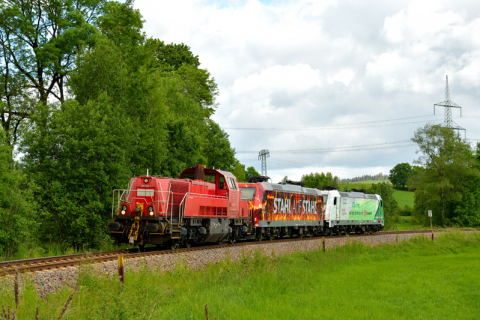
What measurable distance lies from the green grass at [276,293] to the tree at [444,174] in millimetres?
47483

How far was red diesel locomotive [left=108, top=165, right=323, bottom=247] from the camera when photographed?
1719 centimetres

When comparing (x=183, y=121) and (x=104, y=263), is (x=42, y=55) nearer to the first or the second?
(x=183, y=121)

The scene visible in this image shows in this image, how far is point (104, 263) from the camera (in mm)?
12781

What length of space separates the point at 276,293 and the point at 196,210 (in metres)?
7.27

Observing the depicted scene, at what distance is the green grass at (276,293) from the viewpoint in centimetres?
930

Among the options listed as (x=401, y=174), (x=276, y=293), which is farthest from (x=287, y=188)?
(x=401, y=174)

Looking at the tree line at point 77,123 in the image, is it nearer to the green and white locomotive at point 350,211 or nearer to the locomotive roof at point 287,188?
the locomotive roof at point 287,188

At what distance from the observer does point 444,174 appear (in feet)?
212

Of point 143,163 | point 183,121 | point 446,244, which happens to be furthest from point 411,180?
point 143,163

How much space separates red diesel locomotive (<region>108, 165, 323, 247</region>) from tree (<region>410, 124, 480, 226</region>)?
42.3 metres

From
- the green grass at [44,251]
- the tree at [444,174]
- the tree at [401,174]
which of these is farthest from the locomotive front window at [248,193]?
the tree at [401,174]

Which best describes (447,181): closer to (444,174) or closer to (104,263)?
(444,174)

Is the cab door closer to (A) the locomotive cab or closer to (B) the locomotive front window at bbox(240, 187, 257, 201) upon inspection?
(A) the locomotive cab

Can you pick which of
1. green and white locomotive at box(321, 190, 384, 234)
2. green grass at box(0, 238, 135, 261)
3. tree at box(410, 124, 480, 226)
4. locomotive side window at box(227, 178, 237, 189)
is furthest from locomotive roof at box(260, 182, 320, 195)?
tree at box(410, 124, 480, 226)
